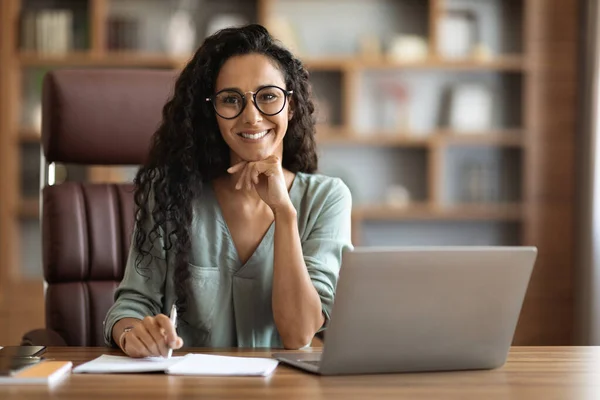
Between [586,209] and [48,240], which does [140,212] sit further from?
[586,209]

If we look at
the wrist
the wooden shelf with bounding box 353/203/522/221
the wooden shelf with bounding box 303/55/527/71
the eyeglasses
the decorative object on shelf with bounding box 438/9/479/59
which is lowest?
the wooden shelf with bounding box 353/203/522/221

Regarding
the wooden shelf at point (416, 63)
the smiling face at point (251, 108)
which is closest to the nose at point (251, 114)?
the smiling face at point (251, 108)

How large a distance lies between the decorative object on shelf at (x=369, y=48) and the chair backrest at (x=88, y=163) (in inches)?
80.3

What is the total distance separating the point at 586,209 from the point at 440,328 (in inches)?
113

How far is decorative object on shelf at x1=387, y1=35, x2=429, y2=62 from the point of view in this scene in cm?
420

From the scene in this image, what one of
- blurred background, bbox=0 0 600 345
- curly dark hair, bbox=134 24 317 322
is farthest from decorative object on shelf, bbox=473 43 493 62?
curly dark hair, bbox=134 24 317 322

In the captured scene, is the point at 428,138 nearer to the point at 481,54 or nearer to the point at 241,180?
the point at 481,54

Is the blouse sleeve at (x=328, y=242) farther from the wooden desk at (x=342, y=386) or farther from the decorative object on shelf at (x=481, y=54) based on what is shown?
the decorative object on shelf at (x=481, y=54)

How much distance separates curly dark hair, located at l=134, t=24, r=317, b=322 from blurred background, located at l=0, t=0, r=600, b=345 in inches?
88.3

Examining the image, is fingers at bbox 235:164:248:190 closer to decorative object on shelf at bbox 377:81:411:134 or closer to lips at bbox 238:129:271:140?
lips at bbox 238:129:271:140

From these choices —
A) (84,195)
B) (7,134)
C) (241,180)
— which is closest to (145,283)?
(241,180)

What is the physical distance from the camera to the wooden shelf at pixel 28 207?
4191 mm

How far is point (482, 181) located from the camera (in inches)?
171

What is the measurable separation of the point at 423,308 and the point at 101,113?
1.27 m
